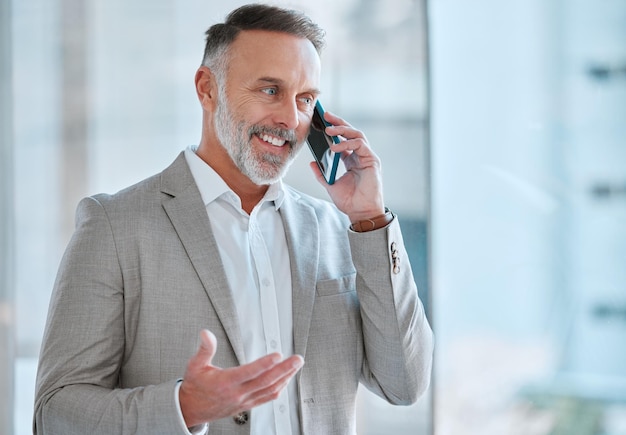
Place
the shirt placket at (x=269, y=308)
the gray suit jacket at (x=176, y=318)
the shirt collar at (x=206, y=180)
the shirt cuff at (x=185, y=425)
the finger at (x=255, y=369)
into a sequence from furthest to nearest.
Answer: the shirt collar at (x=206, y=180) → the shirt placket at (x=269, y=308) → the gray suit jacket at (x=176, y=318) → the shirt cuff at (x=185, y=425) → the finger at (x=255, y=369)

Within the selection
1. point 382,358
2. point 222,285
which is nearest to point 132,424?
point 222,285

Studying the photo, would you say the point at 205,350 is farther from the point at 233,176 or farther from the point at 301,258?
the point at 233,176

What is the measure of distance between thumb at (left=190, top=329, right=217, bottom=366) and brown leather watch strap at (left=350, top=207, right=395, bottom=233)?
587 mm

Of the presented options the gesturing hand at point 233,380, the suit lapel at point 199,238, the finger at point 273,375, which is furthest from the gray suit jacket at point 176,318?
the finger at point 273,375

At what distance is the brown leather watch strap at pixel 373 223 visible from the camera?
1.91m

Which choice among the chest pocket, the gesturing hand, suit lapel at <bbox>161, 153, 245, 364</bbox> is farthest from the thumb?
the chest pocket

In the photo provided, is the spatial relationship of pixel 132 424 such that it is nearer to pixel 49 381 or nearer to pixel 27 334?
pixel 49 381

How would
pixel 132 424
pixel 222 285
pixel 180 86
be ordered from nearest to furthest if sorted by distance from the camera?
pixel 132 424
pixel 222 285
pixel 180 86

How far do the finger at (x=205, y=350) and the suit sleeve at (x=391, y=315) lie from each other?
525 millimetres

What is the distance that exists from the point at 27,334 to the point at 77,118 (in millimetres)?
883

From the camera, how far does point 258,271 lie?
1890 millimetres

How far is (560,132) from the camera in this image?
2.54 metres

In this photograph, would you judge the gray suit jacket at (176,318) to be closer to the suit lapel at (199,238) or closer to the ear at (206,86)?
the suit lapel at (199,238)

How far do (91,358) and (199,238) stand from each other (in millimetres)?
358
